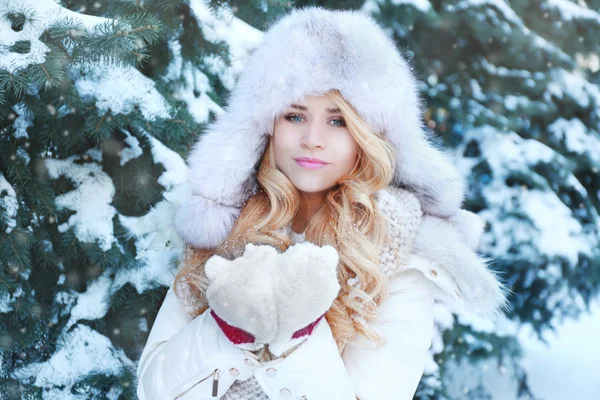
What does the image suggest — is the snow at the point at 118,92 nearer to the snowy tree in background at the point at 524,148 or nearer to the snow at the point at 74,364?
the snow at the point at 74,364

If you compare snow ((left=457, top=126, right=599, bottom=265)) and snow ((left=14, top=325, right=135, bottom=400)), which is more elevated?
snow ((left=457, top=126, right=599, bottom=265))

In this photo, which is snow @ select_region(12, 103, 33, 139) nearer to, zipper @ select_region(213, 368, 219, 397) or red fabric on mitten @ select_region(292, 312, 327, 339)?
zipper @ select_region(213, 368, 219, 397)

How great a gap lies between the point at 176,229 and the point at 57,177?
33.2 inches

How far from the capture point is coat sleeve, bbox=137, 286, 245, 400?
1.65 m

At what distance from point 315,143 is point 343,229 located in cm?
29

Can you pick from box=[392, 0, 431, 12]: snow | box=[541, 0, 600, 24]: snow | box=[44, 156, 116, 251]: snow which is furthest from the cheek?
box=[541, 0, 600, 24]: snow

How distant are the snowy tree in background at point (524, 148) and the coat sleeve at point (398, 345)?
2.05 metres

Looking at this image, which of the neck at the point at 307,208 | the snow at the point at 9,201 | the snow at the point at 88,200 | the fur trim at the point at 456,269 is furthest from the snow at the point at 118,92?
the fur trim at the point at 456,269

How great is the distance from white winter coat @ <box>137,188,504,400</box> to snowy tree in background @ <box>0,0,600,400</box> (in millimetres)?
598

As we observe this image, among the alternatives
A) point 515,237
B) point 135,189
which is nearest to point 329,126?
point 135,189

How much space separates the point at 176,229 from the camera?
2152 mm

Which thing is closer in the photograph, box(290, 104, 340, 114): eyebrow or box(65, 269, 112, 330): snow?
box(290, 104, 340, 114): eyebrow

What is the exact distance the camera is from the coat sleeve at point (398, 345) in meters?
1.73

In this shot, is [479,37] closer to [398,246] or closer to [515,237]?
[515,237]
